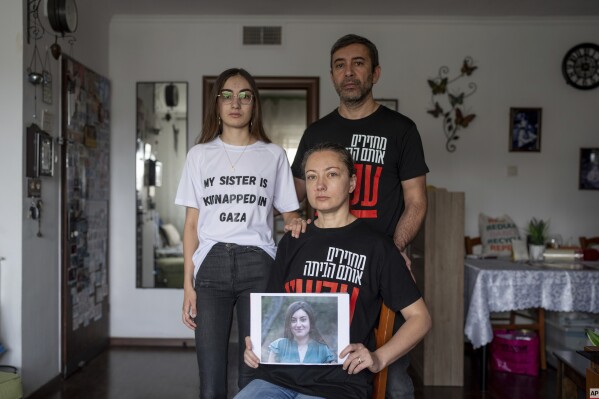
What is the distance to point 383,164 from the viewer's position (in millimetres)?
1995

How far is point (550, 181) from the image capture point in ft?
15.7

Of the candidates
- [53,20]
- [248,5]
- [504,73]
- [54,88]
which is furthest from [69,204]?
[504,73]

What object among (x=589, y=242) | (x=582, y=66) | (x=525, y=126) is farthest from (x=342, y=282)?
(x=582, y=66)

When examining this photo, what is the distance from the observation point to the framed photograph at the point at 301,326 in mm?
1440

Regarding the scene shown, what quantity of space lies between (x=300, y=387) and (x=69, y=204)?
2698 millimetres

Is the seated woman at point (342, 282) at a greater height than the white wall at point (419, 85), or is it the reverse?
the white wall at point (419, 85)

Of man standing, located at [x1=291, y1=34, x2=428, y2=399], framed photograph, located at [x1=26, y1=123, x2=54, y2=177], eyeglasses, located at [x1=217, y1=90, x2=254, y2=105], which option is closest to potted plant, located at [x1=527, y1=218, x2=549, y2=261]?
man standing, located at [x1=291, y1=34, x2=428, y2=399]

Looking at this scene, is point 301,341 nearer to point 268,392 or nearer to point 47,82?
point 268,392

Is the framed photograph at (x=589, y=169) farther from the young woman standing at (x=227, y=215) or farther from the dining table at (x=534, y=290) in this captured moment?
the young woman standing at (x=227, y=215)

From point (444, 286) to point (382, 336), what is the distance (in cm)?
216

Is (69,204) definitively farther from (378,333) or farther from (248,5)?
(378,333)

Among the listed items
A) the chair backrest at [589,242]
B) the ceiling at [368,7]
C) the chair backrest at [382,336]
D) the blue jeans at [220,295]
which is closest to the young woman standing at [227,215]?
the blue jeans at [220,295]

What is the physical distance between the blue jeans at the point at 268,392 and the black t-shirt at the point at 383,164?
0.67 meters

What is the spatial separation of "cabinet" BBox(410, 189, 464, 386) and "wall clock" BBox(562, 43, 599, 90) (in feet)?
6.32
